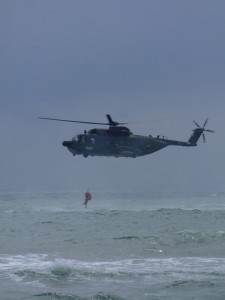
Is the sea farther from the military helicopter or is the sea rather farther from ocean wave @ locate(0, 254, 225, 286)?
the military helicopter

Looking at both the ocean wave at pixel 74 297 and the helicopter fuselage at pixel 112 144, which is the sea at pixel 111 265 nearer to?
the ocean wave at pixel 74 297

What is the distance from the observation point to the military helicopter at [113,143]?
33531 mm

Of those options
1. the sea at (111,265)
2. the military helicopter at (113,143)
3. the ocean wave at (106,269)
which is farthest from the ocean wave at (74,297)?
the military helicopter at (113,143)

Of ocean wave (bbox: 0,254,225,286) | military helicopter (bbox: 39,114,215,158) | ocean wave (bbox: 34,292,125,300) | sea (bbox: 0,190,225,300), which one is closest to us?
ocean wave (bbox: 34,292,125,300)

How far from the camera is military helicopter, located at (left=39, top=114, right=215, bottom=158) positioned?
33.5 meters

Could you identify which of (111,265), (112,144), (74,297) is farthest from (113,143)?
(74,297)

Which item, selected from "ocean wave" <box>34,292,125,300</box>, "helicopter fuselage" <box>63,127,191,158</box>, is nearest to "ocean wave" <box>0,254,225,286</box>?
"ocean wave" <box>34,292,125,300</box>

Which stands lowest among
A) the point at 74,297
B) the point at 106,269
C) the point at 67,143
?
the point at 74,297

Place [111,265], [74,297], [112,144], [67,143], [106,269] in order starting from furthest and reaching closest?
[67,143], [112,144], [111,265], [106,269], [74,297]

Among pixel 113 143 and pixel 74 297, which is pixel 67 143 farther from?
pixel 74 297

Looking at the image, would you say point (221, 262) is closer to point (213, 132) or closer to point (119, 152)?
point (119, 152)

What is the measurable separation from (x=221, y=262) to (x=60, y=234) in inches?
505

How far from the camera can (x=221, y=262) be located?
2212 centimetres

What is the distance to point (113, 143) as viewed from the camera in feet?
110
